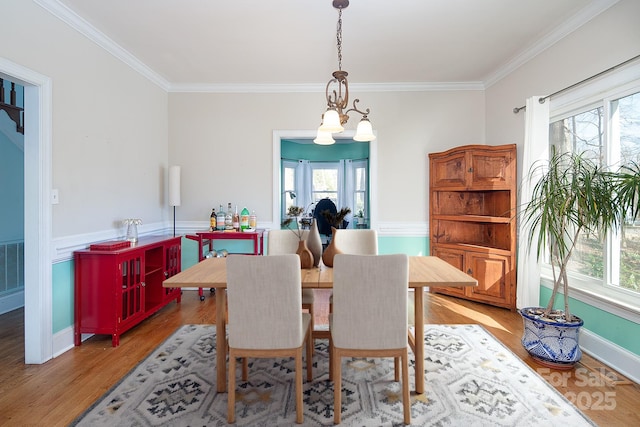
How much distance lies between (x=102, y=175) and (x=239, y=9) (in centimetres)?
198

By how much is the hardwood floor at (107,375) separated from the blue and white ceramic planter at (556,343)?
Result: 0.23 feet

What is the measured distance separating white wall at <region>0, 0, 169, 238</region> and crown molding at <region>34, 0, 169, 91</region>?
46 mm

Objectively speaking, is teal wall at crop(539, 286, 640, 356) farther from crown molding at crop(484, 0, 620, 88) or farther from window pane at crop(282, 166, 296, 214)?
window pane at crop(282, 166, 296, 214)

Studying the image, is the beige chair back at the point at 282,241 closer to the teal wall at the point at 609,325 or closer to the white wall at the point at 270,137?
the white wall at the point at 270,137

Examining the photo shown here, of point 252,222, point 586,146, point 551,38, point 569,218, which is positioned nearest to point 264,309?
point 569,218

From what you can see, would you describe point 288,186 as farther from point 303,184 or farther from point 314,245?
point 314,245

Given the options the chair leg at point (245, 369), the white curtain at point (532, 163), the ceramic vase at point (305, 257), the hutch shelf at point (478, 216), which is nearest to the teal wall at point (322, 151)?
the hutch shelf at point (478, 216)

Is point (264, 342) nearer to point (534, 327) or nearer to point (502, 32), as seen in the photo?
point (534, 327)

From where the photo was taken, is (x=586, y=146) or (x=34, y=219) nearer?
(x=34, y=219)

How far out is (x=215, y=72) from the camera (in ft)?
12.6

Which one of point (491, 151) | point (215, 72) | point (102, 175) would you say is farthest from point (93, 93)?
point (491, 151)

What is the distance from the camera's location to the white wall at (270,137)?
13.8 feet

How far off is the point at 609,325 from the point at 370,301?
6.67 ft

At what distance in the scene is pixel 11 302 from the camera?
3400 millimetres
